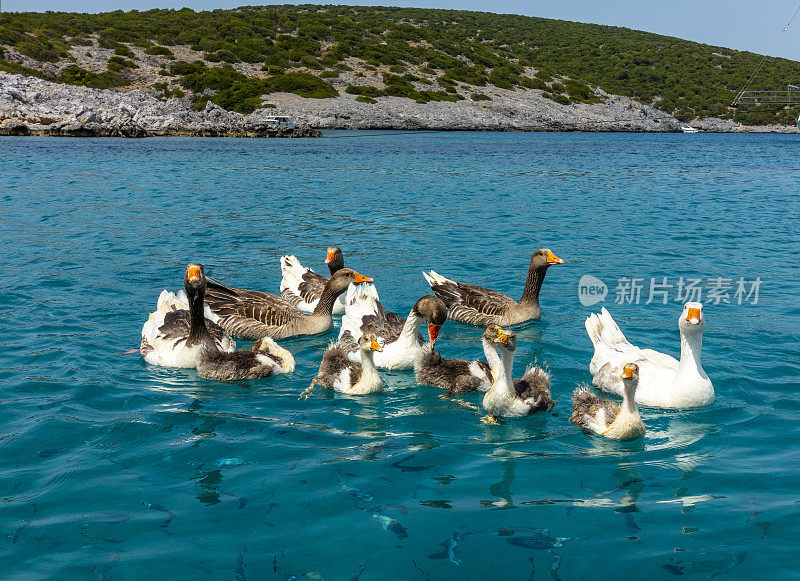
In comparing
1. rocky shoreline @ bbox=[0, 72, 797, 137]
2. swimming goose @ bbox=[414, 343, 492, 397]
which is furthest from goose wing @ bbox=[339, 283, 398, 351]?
rocky shoreline @ bbox=[0, 72, 797, 137]

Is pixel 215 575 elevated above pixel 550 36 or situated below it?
below

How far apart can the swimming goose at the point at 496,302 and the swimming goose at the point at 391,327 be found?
1628 millimetres

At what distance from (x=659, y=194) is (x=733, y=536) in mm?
24116

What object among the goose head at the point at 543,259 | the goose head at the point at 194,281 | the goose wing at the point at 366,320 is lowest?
the goose wing at the point at 366,320

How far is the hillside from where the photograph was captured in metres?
75.1

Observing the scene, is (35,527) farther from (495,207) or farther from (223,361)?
(495,207)

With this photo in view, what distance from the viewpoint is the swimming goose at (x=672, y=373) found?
7676 millimetres

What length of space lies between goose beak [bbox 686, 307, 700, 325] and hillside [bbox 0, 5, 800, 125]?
68084mm

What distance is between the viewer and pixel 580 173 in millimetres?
35219

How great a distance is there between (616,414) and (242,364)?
460 cm

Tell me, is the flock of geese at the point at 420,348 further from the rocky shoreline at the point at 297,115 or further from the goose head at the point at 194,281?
the rocky shoreline at the point at 297,115

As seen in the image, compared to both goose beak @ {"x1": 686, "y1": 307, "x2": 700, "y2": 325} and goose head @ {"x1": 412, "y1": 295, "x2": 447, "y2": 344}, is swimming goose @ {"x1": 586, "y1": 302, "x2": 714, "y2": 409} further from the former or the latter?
goose head @ {"x1": 412, "y1": 295, "x2": 447, "y2": 344}

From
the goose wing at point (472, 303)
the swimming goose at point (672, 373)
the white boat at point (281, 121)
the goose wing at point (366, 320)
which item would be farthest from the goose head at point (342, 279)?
the white boat at point (281, 121)

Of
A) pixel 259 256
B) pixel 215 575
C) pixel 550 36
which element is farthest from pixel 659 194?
pixel 550 36
